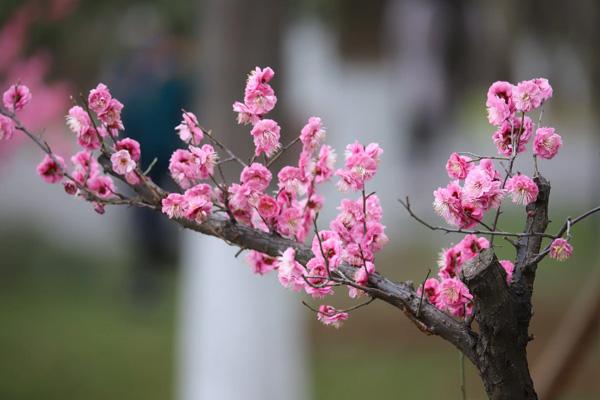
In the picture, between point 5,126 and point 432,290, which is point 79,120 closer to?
point 5,126

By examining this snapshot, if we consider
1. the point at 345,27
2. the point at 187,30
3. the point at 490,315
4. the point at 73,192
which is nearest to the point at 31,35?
the point at 73,192

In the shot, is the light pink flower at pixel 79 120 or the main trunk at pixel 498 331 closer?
the main trunk at pixel 498 331

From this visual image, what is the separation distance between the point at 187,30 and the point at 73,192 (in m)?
7.24

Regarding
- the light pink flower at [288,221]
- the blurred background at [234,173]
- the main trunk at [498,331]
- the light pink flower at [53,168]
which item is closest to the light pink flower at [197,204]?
the light pink flower at [288,221]

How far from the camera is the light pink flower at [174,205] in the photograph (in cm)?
125

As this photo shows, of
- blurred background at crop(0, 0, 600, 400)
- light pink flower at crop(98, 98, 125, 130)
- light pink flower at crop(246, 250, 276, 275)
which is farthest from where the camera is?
blurred background at crop(0, 0, 600, 400)

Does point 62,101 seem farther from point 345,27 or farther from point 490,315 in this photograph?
point 345,27

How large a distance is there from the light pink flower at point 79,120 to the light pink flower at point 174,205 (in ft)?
0.51

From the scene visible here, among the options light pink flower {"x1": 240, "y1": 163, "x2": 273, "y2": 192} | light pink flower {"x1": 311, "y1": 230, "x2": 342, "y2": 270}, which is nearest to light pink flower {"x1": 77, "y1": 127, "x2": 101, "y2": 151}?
light pink flower {"x1": 240, "y1": 163, "x2": 273, "y2": 192}

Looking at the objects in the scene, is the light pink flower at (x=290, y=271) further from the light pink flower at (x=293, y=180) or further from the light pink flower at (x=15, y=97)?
the light pink flower at (x=15, y=97)

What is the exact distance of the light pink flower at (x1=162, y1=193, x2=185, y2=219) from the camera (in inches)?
49.1

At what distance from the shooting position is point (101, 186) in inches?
55.0

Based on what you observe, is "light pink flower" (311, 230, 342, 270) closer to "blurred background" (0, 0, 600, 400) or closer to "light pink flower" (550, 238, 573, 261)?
"light pink flower" (550, 238, 573, 261)

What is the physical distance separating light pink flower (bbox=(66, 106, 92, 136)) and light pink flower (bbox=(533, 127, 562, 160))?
0.57 m
